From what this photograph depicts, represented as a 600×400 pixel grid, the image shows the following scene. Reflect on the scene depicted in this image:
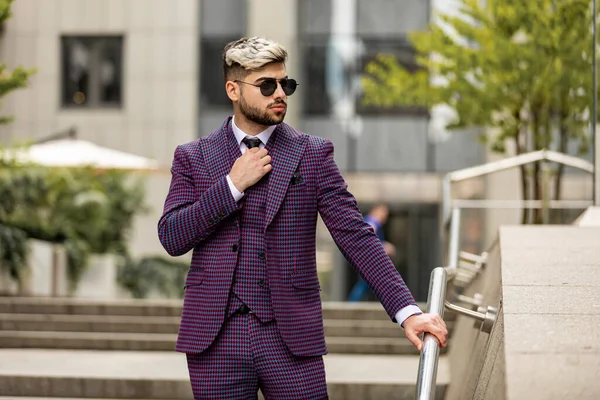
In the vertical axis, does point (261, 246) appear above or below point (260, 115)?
below

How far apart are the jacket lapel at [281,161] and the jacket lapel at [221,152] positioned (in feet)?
0.40

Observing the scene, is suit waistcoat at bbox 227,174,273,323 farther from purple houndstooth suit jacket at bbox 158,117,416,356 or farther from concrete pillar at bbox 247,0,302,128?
concrete pillar at bbox 247,0,302,128

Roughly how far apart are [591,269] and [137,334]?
7551 mm

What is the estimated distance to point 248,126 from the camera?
4.11m

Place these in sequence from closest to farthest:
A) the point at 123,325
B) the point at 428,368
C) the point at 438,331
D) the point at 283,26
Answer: the point at 428,368 < the point at 438,331 < the point at 123,325 < the point at 283,26

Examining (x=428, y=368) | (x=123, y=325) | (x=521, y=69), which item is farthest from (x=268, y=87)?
(x=521, y=69)

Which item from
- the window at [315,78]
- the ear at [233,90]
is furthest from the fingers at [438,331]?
the window at [315,78]

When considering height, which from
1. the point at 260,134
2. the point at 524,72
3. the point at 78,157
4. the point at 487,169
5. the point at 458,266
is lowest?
the point at 458,266

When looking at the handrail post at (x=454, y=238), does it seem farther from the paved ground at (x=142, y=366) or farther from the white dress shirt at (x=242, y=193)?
the white dress shirt at (x=242, y=193)

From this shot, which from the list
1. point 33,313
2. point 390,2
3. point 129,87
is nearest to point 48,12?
point 129,87

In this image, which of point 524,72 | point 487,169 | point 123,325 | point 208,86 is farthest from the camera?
point 208,86

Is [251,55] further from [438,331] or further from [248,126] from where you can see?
[438,331]

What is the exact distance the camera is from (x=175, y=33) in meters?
26.4

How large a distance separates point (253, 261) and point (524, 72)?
36.2 feet
